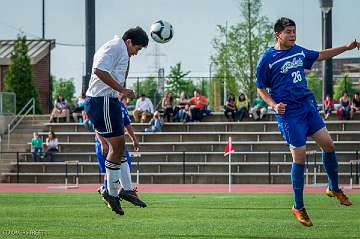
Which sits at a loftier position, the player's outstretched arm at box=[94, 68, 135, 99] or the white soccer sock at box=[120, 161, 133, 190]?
the player's outstretched arm at box=[94, 68, 135, 99]

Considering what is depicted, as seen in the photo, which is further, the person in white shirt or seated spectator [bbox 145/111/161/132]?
seated spectator [bbox 145/111/161/132]

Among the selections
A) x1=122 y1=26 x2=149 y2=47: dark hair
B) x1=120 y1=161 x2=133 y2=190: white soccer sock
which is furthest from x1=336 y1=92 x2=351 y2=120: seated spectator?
x1=122 y1=26 x2=149 y2=47: dark hair

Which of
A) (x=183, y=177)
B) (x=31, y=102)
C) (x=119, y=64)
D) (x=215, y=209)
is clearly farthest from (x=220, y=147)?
(x=119, y=64)

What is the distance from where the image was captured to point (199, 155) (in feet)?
115

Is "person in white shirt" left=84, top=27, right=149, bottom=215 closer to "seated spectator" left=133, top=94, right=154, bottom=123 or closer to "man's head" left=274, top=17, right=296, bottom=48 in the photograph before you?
"man's head" left=274, top=17, right=296, bottom=48

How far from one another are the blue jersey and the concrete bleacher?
2053 centimetres

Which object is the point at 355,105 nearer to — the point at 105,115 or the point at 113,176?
the point at 113,176

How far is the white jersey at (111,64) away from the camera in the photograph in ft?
39.1

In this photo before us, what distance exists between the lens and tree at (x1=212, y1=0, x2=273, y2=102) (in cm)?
5925

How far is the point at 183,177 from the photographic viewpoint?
33.5 m

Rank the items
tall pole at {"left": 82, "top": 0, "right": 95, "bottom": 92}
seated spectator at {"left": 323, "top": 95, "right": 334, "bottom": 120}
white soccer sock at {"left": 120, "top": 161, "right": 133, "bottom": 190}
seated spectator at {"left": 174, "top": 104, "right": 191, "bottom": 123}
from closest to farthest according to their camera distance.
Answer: white soccer sock at {"left": 120, "top": 161, "right": 133, "bottom": 190}
seated spectator at {"left": 323, "top": 95, "right": 334, "bottom": 120}
seated spectator at {"left": 174, "top": 104, "right": 191, "bottom": 123}
tall pole at {"left": 82, "top": 0, "right": 95, "bottom": 92}

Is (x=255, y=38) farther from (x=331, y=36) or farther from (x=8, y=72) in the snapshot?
(x=331, y=36)

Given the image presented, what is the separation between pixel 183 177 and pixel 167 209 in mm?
18788

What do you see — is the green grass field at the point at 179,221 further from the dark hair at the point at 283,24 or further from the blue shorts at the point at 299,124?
the dark hair at the point at 283,24
